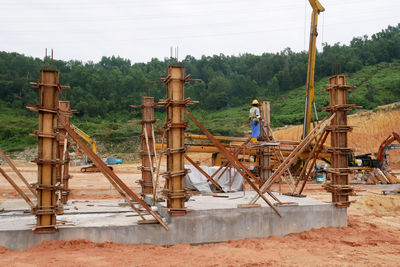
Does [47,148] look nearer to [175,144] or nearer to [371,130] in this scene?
[175,144]

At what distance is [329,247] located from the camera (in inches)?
271

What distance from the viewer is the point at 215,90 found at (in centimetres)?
7312

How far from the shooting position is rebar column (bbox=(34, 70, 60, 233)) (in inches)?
239

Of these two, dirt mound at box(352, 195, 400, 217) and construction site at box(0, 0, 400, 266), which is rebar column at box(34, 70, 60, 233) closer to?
construction site at box(0, 0, 400, 266)

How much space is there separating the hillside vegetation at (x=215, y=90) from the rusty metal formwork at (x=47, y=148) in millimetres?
39923

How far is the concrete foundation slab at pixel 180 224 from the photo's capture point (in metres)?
6.16

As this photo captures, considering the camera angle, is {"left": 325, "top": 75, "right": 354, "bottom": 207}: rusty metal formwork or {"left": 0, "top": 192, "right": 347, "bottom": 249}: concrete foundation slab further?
{"left": 325, "top": 75, "right": 354, "bottom": 207}: rusty metal formwork

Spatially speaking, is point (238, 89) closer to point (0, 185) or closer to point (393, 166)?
point (393, 166)

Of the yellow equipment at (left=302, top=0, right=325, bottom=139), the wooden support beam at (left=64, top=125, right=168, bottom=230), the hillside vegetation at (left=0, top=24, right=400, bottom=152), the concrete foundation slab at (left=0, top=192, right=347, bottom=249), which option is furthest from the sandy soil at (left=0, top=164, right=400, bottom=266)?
the hillside vegetation at (left=0, top=24, right=400, bottom=152)

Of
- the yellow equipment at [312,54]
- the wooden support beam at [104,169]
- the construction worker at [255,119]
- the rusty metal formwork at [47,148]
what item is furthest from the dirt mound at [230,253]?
the yellow equipment at [312,54]

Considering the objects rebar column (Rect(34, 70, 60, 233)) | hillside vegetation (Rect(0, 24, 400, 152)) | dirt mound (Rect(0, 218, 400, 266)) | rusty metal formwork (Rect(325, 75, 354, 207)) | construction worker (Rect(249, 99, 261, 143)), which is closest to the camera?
Result: dirt mound (Rect(0, 218, 400, 266))

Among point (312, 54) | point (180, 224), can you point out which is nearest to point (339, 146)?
point (180, 224)

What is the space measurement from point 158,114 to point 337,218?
53.9 meters

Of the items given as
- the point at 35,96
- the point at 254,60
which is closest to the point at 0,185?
the point at 35,96
